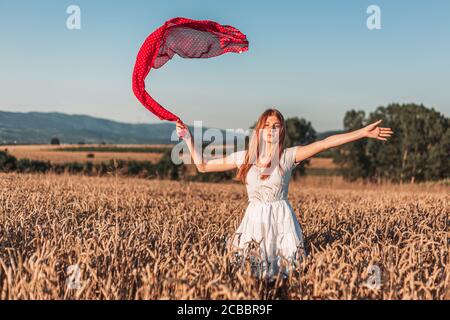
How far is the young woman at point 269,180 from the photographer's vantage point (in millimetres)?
5551

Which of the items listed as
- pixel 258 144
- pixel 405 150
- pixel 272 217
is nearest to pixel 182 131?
pixel 258 144

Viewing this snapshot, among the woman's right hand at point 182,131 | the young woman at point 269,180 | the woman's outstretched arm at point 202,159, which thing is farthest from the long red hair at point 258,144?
the woman's right hand at point 182,131

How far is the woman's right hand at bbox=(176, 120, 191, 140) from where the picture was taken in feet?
19.0

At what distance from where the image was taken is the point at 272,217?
5711 millimetres

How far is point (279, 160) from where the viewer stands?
571 cm

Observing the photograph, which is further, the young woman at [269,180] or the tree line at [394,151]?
the tree line at [394,151]

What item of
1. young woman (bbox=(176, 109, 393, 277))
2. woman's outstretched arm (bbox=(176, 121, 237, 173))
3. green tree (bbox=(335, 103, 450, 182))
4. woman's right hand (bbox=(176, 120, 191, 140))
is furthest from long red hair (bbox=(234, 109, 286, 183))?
green tree (bbox=(335, 103, 450, 182))

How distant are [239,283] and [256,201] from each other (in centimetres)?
134

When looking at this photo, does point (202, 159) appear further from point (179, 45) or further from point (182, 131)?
point (179, 45)

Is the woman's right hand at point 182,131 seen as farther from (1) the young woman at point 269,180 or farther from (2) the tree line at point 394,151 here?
(2) the tree line at point 394,151

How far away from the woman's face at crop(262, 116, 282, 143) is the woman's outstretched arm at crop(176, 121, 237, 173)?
47 cm

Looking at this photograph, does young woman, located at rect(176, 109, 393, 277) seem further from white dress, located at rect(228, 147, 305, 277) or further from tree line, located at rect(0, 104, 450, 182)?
tree line, located at rect(0, 104, 450, 182)
